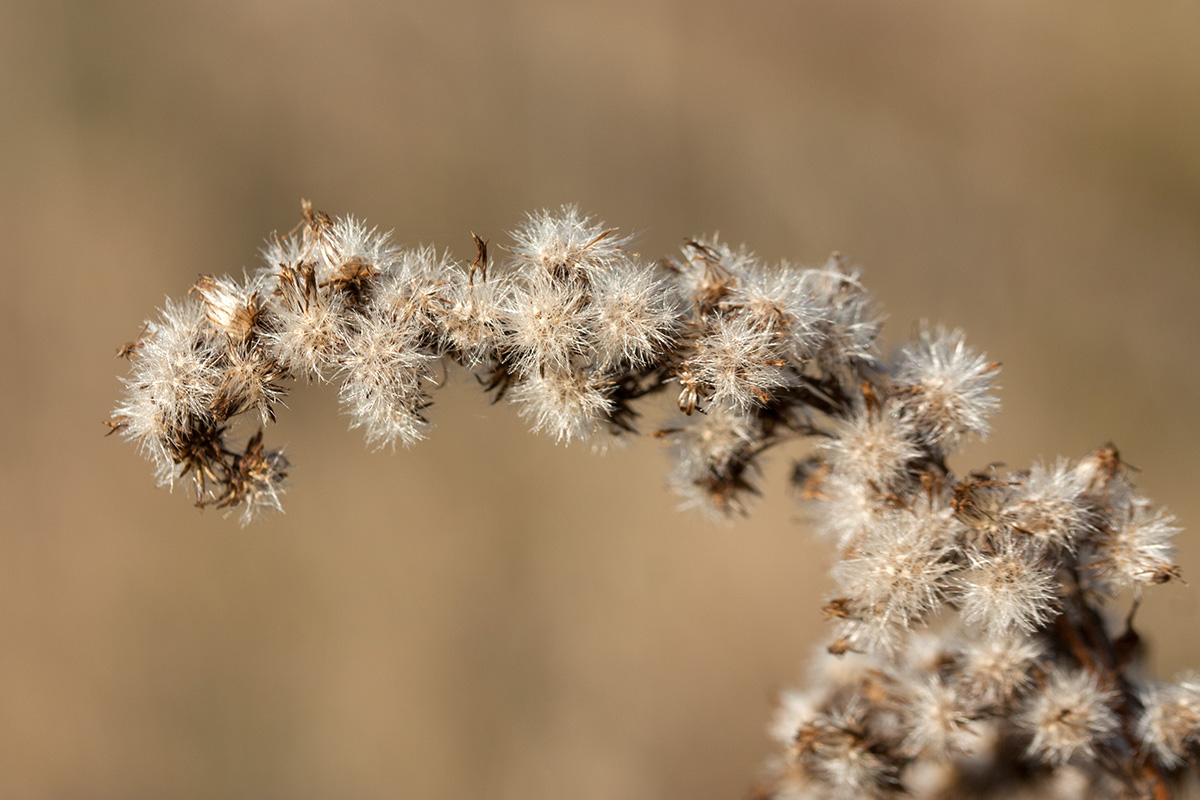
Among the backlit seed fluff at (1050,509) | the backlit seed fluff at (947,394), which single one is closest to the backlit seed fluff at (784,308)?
the backlit seed fluff at (947,394)

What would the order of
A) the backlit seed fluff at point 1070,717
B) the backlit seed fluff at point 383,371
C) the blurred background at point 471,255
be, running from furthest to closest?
the blurred background at point 471,255 → the backlit seed fluff at point 1070,717 → the backlit seed fluff at point 383,371

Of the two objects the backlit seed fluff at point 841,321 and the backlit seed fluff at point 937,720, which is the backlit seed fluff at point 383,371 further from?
the backlit seed fluff at point 937,720

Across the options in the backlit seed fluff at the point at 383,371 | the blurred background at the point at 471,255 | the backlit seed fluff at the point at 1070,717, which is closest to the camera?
the backlit seed fluff at the point at 383,371

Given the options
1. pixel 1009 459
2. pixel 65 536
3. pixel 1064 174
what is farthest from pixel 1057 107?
pixel 65 536

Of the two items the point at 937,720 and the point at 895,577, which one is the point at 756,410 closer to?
the point at 895,577

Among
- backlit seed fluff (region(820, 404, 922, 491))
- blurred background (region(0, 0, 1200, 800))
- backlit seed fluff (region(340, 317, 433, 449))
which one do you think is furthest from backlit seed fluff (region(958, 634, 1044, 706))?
blurred background (region(0, 0, 1200, 800))
